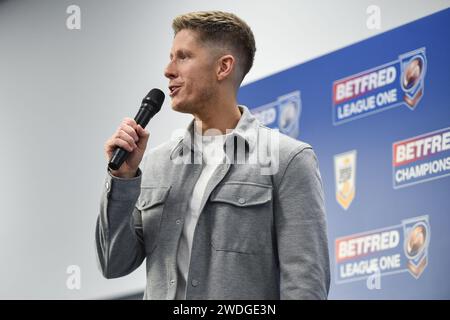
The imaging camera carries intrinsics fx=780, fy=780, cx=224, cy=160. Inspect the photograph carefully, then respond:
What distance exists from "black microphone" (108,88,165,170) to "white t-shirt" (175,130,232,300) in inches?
5.0

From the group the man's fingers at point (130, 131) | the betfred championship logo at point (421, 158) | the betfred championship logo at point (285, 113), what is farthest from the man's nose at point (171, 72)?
the betfred championship logo at point (285, 113)

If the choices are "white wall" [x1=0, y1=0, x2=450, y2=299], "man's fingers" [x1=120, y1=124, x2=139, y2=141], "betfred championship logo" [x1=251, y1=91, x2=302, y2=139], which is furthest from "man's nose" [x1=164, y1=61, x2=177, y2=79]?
"white wall" [x1=0, y1=0, x2=450, y2=299]

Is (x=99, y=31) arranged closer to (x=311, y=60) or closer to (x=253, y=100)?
(x=253, y=100)

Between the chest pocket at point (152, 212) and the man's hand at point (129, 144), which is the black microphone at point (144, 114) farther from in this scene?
the chest pocket at point (152, 212)

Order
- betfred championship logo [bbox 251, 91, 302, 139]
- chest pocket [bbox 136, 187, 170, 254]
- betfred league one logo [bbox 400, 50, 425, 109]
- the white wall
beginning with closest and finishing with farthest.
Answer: chest pocket [bbox 136, 187, 170, 254]
betfred league one logo [bbox 400, 50, 425, 109]
betfred championship logo [bbox 251, 91, 302, 139]
the white wall

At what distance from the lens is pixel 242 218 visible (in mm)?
1749

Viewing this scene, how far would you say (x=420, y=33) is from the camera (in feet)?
10.2

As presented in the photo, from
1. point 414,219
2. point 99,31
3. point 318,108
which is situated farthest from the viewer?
point 99,31

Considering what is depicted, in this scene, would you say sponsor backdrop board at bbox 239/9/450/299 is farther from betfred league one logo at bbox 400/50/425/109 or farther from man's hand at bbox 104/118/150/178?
man's hand at bbox 104/118/150/178

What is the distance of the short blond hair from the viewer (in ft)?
6.38

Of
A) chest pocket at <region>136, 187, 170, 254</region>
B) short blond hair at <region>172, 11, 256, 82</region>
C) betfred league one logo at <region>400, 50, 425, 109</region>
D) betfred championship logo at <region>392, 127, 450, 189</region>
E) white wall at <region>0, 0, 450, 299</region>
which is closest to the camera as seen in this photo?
chest pocket at <region>136, 187, 170, 254</region>

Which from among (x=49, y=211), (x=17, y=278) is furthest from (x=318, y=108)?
(x=17, y=278)

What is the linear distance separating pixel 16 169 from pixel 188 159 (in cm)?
356

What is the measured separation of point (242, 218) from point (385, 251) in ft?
4.98
